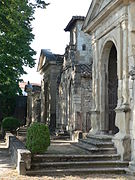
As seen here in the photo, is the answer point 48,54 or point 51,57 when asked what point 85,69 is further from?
point 48,54

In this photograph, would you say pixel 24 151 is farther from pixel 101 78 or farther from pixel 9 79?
pixel 9 79

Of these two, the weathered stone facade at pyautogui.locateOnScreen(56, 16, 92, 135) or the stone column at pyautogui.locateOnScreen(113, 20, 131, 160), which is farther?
the weathered stone facade at pyautogui.locateOnScreen(56, 16, 92, 135)

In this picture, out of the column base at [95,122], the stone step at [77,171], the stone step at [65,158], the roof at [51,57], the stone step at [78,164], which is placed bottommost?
the stone step at [77,171]

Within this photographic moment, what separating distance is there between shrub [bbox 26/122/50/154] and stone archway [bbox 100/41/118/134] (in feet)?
12.2

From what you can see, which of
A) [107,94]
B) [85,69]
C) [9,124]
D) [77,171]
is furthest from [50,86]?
[77,171]

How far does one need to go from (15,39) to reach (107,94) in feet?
26.2

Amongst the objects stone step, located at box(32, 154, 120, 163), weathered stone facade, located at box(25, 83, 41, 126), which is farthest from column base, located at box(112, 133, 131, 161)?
weathered stone facade, located at box(25, 83, 41, 126)

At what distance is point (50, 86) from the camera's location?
2902cm

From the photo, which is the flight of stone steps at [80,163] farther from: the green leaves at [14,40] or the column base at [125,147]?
the green leaves at [14,40]

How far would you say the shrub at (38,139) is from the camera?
9.29 m

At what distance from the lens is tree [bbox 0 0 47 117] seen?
566 inches

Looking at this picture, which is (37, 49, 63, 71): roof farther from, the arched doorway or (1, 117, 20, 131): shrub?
the arched doorway

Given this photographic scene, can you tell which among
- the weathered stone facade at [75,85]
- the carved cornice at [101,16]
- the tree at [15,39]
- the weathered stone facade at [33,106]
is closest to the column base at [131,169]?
the carved cornice at [101,16]

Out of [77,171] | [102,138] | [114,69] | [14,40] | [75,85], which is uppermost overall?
[14,40]
